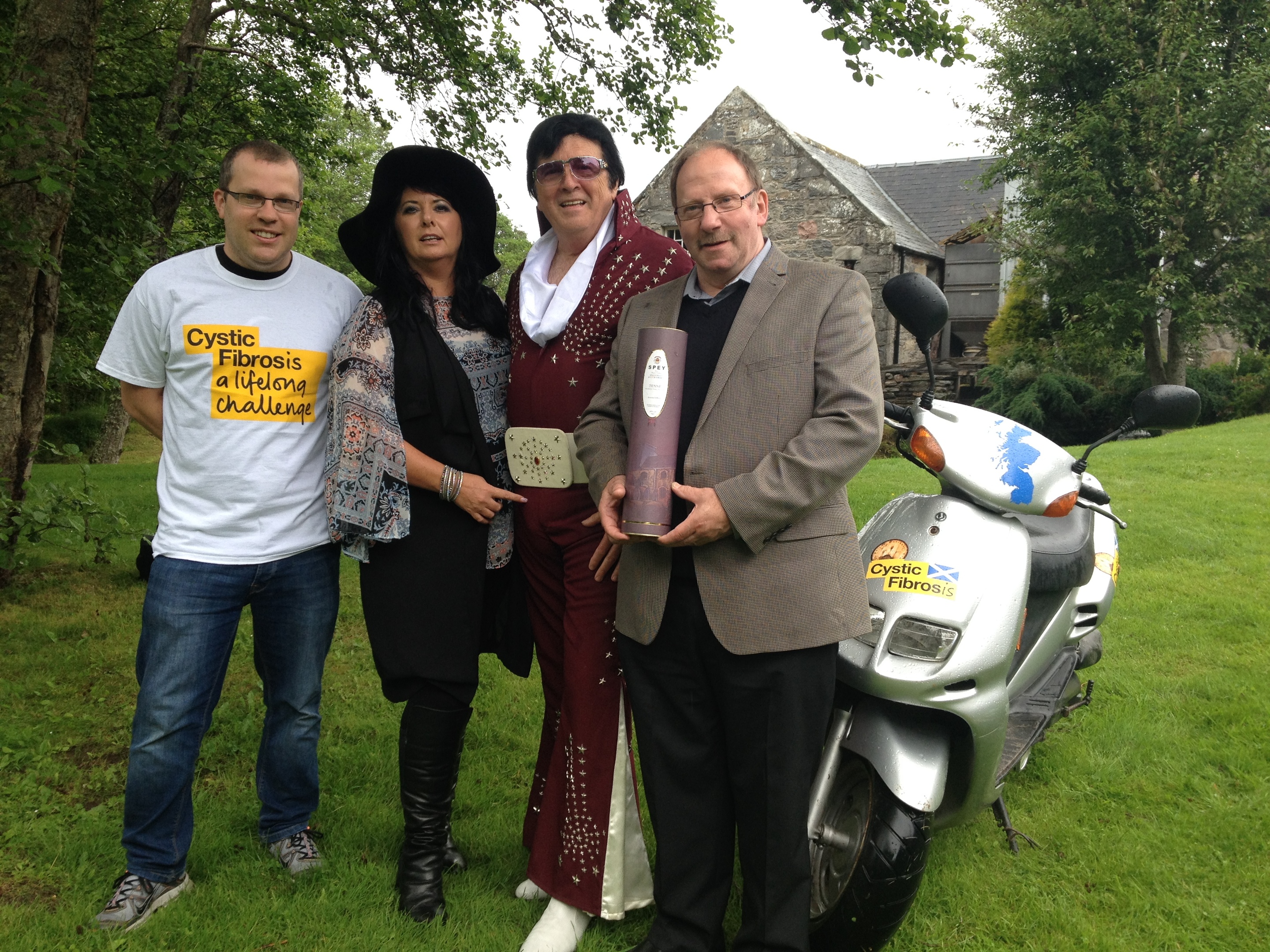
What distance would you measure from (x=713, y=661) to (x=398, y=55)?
22.1 ft

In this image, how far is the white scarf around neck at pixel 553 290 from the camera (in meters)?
2.48

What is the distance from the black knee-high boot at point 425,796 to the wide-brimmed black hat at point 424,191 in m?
1.23

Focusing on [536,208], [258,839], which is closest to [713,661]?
[536,208]

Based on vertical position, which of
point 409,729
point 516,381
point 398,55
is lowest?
point 409,729

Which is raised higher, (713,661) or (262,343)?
(262,343)

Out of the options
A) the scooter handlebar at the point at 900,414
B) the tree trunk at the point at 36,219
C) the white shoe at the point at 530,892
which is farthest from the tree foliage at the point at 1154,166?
the white shoe at the point at 530,892

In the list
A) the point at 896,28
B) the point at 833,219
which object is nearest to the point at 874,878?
the point at 896,28

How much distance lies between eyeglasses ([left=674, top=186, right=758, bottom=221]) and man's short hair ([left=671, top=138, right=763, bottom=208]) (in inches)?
1.1

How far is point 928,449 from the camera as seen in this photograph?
2.49 m

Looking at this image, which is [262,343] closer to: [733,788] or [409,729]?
[409,729]

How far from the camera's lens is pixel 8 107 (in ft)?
11.9

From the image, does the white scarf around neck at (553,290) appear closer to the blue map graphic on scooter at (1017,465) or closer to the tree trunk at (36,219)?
the blue map graphic on scooter at (1017,465)

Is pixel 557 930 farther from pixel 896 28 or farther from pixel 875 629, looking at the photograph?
pixel 896 28

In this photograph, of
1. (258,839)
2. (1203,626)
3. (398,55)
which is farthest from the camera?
(398,55)
